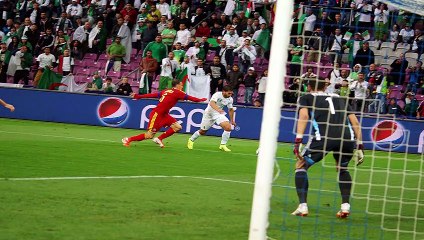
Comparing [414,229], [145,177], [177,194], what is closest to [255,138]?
[145,177]

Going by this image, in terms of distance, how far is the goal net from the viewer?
367 inches

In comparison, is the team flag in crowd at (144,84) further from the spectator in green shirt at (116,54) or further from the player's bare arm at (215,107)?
the player's bare arm at (215,107)

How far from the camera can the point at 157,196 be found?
1375cm

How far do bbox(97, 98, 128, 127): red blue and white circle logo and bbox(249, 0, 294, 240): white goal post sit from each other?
2068cm

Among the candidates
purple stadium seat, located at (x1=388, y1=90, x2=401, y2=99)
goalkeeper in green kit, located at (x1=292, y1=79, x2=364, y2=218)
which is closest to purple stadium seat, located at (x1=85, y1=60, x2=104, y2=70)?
purple stadium seat, located at (x1=388, y1=90, x2=401, y2=99)

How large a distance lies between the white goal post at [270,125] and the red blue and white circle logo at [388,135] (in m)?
17.0

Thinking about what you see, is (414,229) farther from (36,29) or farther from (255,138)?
(36,29)

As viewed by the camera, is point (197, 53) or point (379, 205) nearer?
point (379, 205)

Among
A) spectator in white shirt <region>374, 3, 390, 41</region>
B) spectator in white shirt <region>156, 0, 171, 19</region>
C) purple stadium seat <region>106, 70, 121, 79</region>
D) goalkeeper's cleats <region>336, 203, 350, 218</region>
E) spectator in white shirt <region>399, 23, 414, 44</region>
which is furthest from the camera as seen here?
spectator in white shirt <region>156, 0, 171, 19</region>

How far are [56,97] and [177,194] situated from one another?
1700 centimetres

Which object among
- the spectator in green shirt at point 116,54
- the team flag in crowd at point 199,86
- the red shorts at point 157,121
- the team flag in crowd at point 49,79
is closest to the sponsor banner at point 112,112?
the team flag in crowd at point 199,86

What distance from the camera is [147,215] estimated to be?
465 inches

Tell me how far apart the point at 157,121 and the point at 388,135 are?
24.4 feet

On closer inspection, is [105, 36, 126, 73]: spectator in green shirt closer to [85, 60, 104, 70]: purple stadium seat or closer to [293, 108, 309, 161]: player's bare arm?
[85, 60, 104, 70]: purple stadium seat
